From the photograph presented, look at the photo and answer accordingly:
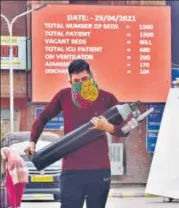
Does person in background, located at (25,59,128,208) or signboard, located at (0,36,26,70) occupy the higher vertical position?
signboard, located at (0,36,26,70)

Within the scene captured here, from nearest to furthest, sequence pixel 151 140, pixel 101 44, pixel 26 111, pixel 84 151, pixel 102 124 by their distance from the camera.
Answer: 1. pixel 102 124
2. pixel 84 151
3. pixel 101 44
4. pixel 151 140
5. pixel 26 111

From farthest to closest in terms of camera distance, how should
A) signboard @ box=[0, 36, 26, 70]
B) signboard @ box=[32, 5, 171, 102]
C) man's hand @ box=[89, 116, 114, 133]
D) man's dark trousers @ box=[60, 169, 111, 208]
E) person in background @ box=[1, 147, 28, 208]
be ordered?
signboard @ box=[0, 36, 26, 70] → signboard @ box=[32, 5, 171, 102] → person in background @ box=[1, 147, 28, 208] → man's dark trousers @ box=[60, 169, 111, 208] → man's hand @ box=[89, 116, 114, 133]

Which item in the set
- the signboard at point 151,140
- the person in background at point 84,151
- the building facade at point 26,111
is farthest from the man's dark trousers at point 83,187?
the signboard at point 151,140

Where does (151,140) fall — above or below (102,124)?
below

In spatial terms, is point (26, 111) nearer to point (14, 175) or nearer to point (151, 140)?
point (151, 140)

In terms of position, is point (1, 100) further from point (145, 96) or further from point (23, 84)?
point (145, 96)

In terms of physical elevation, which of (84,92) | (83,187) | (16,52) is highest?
(16,52)

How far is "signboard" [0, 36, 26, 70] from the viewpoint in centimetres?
3073

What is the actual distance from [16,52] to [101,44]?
4.53 m

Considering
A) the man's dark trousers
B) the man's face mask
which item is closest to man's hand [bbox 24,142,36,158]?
the man's dark trousers

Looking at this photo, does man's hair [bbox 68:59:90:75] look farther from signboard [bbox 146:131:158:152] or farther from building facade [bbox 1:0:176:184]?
signboard [bbox 146:131:158:152]

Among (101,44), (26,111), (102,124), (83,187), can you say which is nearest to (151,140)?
(101,44)

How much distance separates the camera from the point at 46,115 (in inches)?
238

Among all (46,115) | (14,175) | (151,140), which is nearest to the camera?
(46,115)
